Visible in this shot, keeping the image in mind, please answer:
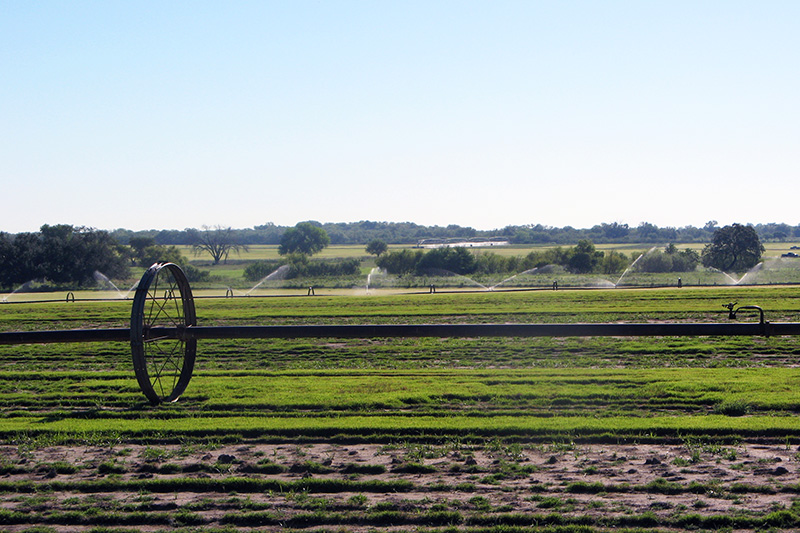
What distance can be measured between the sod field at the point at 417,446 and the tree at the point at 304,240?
13022 cm

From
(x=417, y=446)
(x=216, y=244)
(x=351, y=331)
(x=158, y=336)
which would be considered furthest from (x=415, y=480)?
(x=216, y=244)

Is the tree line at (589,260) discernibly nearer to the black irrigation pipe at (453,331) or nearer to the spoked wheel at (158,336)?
the spoked wheel at (158,336)

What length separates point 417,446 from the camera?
8625mm

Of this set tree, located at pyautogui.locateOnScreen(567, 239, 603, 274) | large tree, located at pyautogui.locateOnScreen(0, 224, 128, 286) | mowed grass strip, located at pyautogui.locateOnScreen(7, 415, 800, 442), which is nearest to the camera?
mowed grass strip, located at pyautogui.locateOnScreen(7, 415, 800, 442)

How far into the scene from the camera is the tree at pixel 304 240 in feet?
480

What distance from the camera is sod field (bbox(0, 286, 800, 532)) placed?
6.43 metres

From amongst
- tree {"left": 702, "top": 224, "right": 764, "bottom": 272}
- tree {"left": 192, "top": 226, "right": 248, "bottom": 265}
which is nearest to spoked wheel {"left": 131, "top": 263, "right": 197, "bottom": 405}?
tree {"left": 702, "top": 224, "right": 764, "bottom": 272}

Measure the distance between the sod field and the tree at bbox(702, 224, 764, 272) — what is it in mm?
73370

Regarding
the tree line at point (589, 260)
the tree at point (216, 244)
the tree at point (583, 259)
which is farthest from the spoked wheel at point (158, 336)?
the tree at point (216, 244)

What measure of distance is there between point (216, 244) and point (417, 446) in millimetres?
129025

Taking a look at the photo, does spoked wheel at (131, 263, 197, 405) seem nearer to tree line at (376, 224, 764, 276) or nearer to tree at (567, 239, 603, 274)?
tree line at (376, 224, 764, 276)

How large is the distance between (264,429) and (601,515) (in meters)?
4.76

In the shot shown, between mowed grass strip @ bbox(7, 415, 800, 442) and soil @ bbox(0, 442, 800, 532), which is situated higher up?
mowed grass strip @ bbox(7, 415, 800, 442)

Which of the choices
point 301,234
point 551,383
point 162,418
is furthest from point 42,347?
point 301,234
